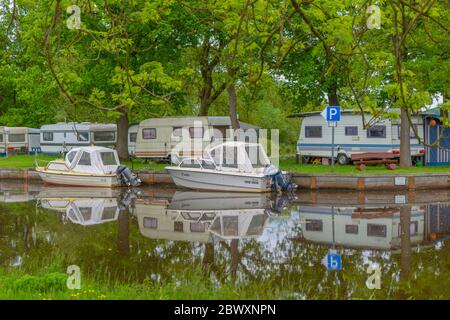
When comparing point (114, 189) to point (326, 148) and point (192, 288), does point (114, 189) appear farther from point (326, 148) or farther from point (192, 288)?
point (192, 288)

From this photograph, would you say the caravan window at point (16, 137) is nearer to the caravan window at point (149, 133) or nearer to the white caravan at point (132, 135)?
the white caravan at point (132, 135)

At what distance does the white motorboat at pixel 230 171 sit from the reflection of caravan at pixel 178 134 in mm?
5277

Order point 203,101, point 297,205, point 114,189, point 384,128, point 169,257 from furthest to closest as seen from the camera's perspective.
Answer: point 203,101 < point 384,128 < point 114,189 < point 297,205 < point 169,257

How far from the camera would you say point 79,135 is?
3891 centimetres

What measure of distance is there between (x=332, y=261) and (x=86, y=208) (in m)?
11.5

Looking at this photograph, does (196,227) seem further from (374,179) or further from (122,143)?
(122,143)

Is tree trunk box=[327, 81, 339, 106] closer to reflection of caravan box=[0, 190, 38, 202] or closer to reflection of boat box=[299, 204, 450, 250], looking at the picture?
reflection of boat box=[299, 204, 450, 250]

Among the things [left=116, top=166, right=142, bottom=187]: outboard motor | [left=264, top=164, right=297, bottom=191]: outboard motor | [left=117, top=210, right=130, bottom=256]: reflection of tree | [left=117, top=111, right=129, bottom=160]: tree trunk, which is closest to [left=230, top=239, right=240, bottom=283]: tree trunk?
[left=117, top=210, right=130, bottom=256]: reflection of tree

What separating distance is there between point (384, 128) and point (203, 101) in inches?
382

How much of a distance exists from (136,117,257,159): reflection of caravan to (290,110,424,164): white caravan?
382 cm

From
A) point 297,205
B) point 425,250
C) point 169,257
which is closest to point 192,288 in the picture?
point 169,257
